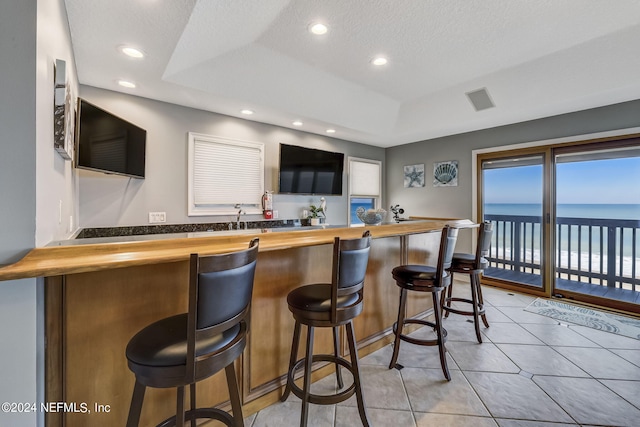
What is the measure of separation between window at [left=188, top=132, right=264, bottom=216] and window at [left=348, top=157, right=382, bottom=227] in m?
1.93

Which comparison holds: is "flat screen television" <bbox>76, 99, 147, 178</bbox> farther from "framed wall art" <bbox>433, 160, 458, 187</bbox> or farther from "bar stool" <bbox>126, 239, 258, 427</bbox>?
"framed wall art" <bbox>433, 160, 458, 187</bbox>

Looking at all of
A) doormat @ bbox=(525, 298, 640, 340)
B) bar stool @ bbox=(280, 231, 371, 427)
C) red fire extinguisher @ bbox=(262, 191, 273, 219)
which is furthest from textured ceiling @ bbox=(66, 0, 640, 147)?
doormat @ bbox=(525, 298, 640, 340)

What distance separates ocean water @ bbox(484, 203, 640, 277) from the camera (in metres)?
3.44

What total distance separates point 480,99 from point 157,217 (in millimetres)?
4328

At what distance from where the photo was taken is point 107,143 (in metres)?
2.33

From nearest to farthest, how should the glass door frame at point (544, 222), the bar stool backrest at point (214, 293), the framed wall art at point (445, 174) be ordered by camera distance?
the bar stool backrest at point (214, 293) → the glass door frame at point (544, 222) → the framed wall art at point (445, 174)

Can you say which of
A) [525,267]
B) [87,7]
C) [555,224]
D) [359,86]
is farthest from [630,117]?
[87,7]

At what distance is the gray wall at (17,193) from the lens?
993mm

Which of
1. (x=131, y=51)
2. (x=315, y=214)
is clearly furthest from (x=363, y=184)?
(x=131, y=51)

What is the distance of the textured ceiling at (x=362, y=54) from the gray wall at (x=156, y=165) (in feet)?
0.56

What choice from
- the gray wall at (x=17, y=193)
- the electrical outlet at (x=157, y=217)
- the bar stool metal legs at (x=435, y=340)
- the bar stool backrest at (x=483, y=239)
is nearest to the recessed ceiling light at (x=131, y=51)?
the gray wall at (x=17, y=193)

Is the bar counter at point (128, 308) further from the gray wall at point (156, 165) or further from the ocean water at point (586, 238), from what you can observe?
the ocean water at point (586, 238)

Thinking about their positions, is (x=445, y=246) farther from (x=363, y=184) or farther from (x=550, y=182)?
(x=363, y=184)

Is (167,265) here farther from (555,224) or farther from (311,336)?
(555,224)
